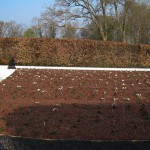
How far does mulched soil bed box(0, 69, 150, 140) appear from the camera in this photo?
290 inches

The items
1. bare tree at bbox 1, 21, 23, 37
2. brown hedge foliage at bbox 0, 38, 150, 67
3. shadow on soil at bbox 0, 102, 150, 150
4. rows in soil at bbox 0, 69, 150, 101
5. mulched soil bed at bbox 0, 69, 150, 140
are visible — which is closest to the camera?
shadow on soil at bbox 0, 102, 150, 150

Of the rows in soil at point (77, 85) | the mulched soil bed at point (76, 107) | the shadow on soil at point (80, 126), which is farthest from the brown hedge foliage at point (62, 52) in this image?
the shadow on soil at point (80, 126)

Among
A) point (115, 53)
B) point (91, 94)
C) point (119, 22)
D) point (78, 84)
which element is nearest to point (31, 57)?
point (115, 53)

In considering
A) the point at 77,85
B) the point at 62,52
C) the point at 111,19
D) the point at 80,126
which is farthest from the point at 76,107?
the point at 111,19

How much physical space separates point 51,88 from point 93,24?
29783 millimetres

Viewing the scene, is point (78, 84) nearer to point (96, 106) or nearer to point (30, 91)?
point (30, 91)

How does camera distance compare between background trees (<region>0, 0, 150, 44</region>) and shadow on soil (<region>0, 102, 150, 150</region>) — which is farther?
background trees (<region>0, 0, 150, 44</region>)

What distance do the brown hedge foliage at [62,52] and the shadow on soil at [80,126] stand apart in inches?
494

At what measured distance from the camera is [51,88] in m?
12.9

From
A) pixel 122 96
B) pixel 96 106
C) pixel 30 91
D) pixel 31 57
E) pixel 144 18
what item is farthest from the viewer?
pixel 144 18

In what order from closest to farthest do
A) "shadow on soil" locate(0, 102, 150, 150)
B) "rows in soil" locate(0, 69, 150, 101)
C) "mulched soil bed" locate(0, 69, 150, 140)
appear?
1. "shadow on soil" locate(0, 102, 150, 150)
2. "mulched soil bed" locate(0, 69, 150, 140)
3. "rows in soil" locate(0, 69, 150, 101)

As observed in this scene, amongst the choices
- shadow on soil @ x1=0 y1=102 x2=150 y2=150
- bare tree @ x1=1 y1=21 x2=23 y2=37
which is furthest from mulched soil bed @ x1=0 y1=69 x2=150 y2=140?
bare tree @ x1=1 y1=21 x2=23 y2=37

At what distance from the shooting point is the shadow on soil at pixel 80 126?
6680 mm

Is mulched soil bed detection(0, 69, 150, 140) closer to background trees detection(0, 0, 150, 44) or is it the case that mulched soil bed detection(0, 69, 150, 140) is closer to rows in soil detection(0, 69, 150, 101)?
rows in soil detection(0, 69, 150, 101)
